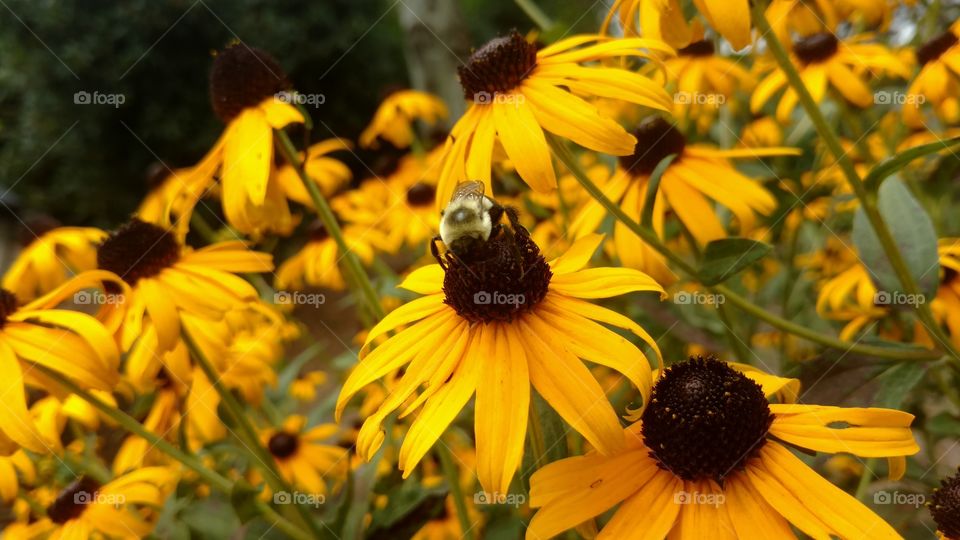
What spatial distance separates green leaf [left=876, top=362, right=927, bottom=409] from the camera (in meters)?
1.20

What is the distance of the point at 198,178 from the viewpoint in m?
1.63

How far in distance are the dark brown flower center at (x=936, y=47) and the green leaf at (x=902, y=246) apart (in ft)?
2.29

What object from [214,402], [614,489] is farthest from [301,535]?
[614,489]

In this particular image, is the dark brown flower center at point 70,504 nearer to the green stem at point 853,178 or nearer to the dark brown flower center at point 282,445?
the dark brown flower center at point 282,445

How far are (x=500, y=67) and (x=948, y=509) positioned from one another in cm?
92

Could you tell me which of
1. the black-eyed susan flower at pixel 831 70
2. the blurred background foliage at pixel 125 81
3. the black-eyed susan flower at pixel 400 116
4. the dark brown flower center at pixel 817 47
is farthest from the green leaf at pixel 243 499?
the blurred background foliage at pixel 125 81

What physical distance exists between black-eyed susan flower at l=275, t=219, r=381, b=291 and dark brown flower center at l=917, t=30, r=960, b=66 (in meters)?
1.86

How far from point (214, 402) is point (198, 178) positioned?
1.77 ft

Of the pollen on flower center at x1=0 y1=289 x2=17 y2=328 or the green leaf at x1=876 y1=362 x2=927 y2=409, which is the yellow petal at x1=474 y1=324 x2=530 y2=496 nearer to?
the green leaf at x1=876 y1=362 x2=927 y2=409

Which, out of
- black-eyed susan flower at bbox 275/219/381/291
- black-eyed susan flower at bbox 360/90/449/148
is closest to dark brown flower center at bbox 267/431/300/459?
black-eyed susan flower at bbox 275/219/381/291

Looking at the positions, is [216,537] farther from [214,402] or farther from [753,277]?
[753,277]

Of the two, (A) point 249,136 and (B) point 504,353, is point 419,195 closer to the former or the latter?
(A) point 249,136

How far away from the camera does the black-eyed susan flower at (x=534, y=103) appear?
1117 millimetres

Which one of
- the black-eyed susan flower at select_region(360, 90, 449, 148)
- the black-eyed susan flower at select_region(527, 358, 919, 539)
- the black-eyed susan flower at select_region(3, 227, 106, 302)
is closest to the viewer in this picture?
the black-eyed susan flower at select_region(527, 358, 919, 539)
